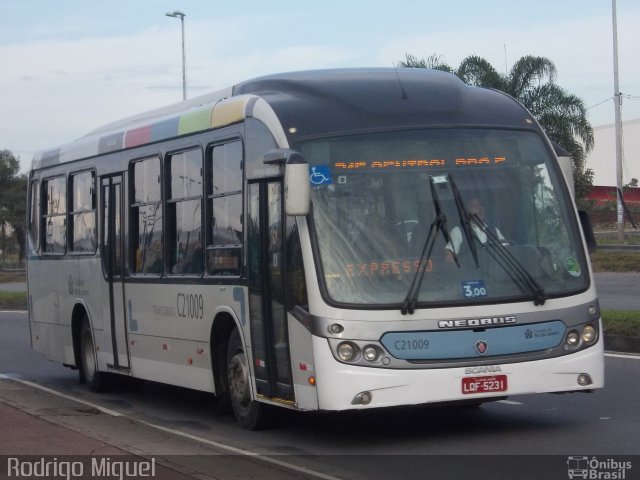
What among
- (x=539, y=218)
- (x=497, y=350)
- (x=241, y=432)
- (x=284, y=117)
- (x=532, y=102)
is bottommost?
(x=241, y=432)

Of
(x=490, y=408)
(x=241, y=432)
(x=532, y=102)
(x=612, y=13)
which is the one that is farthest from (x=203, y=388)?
(x=612, y=13)

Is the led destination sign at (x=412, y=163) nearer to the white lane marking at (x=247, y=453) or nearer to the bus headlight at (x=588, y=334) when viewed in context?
the bus headlight at (x=588, y=334)

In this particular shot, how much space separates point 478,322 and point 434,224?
0.86 meters

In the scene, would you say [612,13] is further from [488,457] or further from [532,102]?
[488,457]

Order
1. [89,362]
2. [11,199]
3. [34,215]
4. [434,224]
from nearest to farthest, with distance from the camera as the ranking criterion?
1. [434,224]
2. [89,362]
3. [34,215]
4. [11,199]

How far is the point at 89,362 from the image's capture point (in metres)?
15.8

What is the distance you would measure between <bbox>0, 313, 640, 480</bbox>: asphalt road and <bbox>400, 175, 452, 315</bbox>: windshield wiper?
3.87 ft

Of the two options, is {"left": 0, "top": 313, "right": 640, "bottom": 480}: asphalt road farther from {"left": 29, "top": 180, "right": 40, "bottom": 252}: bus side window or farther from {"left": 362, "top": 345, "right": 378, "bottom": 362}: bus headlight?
{"left": 29, "top": 180, "right": 40, "bottom": 252}: bus side window

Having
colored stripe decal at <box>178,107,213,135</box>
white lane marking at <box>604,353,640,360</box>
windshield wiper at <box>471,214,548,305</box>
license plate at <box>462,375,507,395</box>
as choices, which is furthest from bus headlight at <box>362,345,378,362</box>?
white lane marking at <box>604,353,640,360</box>

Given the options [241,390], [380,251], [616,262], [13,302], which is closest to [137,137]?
[241,390]

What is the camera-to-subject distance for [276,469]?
913cm

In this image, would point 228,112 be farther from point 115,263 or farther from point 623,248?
point 623,248

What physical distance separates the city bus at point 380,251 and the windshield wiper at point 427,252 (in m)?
0.01

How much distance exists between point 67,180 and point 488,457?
8586 millimetres
